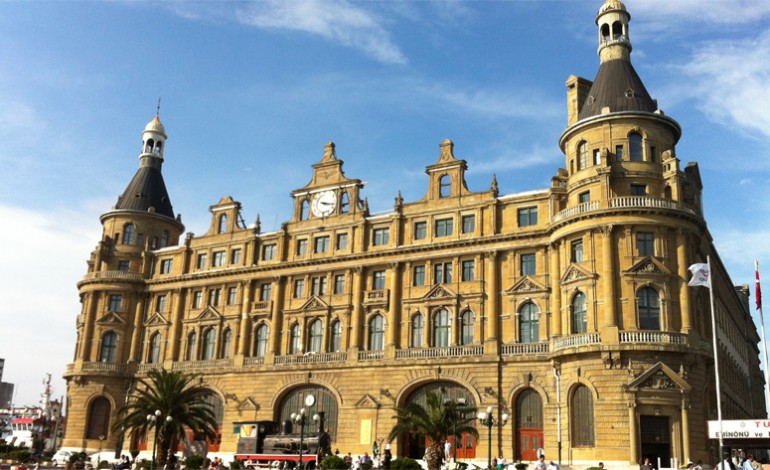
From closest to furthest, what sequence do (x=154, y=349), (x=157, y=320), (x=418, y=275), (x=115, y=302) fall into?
(x=418, y=275) < (x=154, y=349) < (x=157, y=320) < (x=115, y=302)

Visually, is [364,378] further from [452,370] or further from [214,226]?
[214,226]

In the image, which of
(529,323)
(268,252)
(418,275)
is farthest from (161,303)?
(529,323)

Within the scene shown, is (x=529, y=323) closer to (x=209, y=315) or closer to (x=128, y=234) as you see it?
(x=209, y=315)

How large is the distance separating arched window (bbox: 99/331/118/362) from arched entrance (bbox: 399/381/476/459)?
32.8 m

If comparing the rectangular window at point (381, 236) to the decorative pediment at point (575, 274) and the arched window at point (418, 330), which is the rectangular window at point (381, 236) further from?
the decorative pediment at point (575, 274)

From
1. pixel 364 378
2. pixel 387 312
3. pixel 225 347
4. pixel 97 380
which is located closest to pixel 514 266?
pixel 387 312

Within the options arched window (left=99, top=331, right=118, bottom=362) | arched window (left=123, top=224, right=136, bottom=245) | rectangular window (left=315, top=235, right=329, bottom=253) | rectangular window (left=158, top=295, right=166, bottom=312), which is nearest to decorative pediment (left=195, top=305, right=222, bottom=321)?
rectangular window (left=158, top=295, right=166, bottom=312)

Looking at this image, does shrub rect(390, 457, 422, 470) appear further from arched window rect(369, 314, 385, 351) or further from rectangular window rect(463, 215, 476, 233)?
rectangular window rect(463, 215, 476, 233)

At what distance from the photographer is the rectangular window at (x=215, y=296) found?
71.8 m

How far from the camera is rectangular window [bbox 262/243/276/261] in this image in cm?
7006

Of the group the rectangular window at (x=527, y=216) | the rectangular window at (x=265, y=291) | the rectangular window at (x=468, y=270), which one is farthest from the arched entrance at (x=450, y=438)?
the rectangular window at (x=265, y=291)

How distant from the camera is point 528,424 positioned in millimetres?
53406

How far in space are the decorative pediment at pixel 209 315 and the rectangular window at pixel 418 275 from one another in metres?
20.3

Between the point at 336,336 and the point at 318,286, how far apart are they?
496cm
